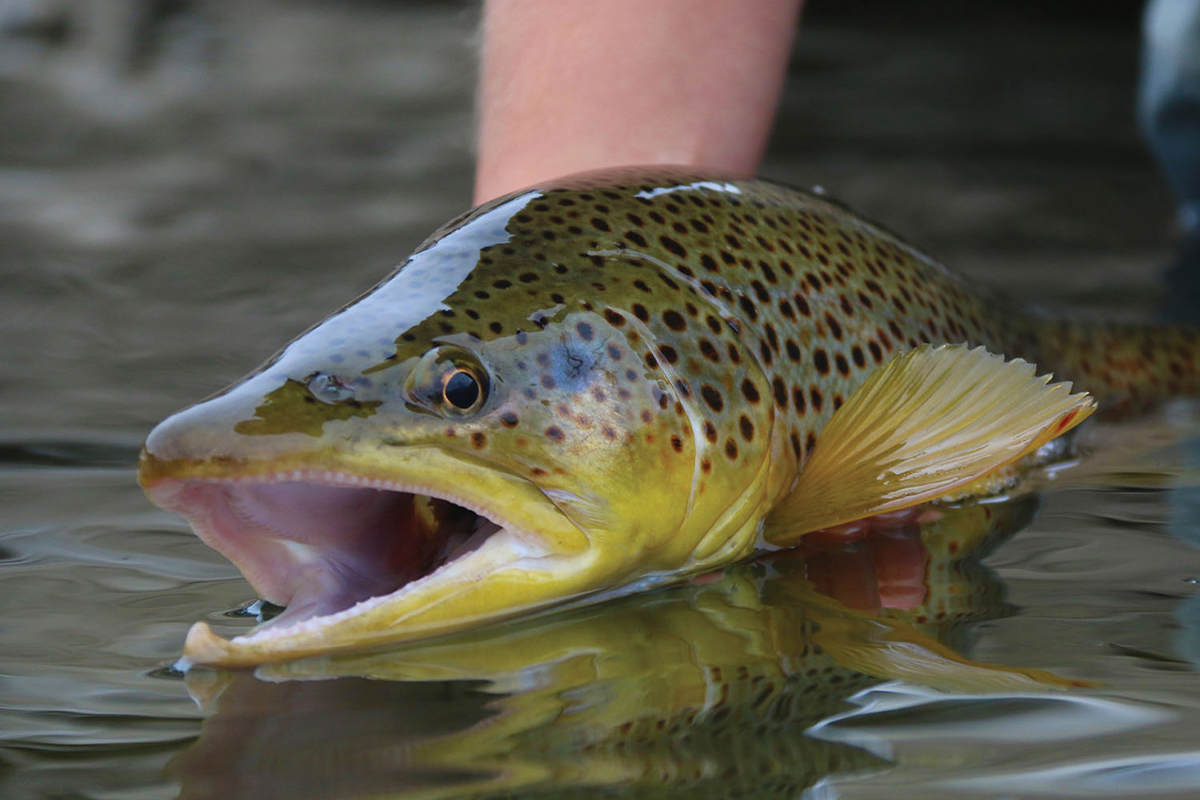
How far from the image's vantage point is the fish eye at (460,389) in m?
1.84

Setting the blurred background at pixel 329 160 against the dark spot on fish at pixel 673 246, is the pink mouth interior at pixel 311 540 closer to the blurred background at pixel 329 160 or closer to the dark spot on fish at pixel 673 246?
the dark spot on fish at pixel 673 246

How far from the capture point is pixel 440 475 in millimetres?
1778

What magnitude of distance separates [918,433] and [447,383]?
0.76m

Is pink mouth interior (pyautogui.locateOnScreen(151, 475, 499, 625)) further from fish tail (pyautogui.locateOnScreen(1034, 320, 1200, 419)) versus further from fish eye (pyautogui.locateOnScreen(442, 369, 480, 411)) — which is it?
fish tail (pyautogui.locateOnScreen(1034, 320, 1200, 419))

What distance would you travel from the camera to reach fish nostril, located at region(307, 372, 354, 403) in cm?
179

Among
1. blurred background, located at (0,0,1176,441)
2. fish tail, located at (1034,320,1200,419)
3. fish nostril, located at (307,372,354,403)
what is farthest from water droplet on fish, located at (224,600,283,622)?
fish tail, located at (1034,320,1200,419)

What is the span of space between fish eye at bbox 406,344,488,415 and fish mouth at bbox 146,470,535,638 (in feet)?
0.40

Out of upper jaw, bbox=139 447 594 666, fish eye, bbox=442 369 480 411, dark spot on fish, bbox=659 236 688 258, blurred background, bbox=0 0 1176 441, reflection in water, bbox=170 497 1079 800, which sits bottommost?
reflection in water, bbox=170 497 1079 800

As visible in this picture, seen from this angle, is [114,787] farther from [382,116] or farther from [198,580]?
[382,116]

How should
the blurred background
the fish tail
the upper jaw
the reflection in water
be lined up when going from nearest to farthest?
the reflection in water, the upper jaw, the fish tail, the blurred background

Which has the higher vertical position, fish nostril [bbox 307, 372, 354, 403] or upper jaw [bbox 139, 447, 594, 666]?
fish nostril [bbox 307, 372, 354, 403]

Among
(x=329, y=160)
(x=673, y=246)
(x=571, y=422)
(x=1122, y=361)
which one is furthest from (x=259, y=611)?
(x=329, y=160)

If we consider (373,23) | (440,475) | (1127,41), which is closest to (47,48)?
(373,23)

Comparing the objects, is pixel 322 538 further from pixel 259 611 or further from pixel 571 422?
pixel 571 422
